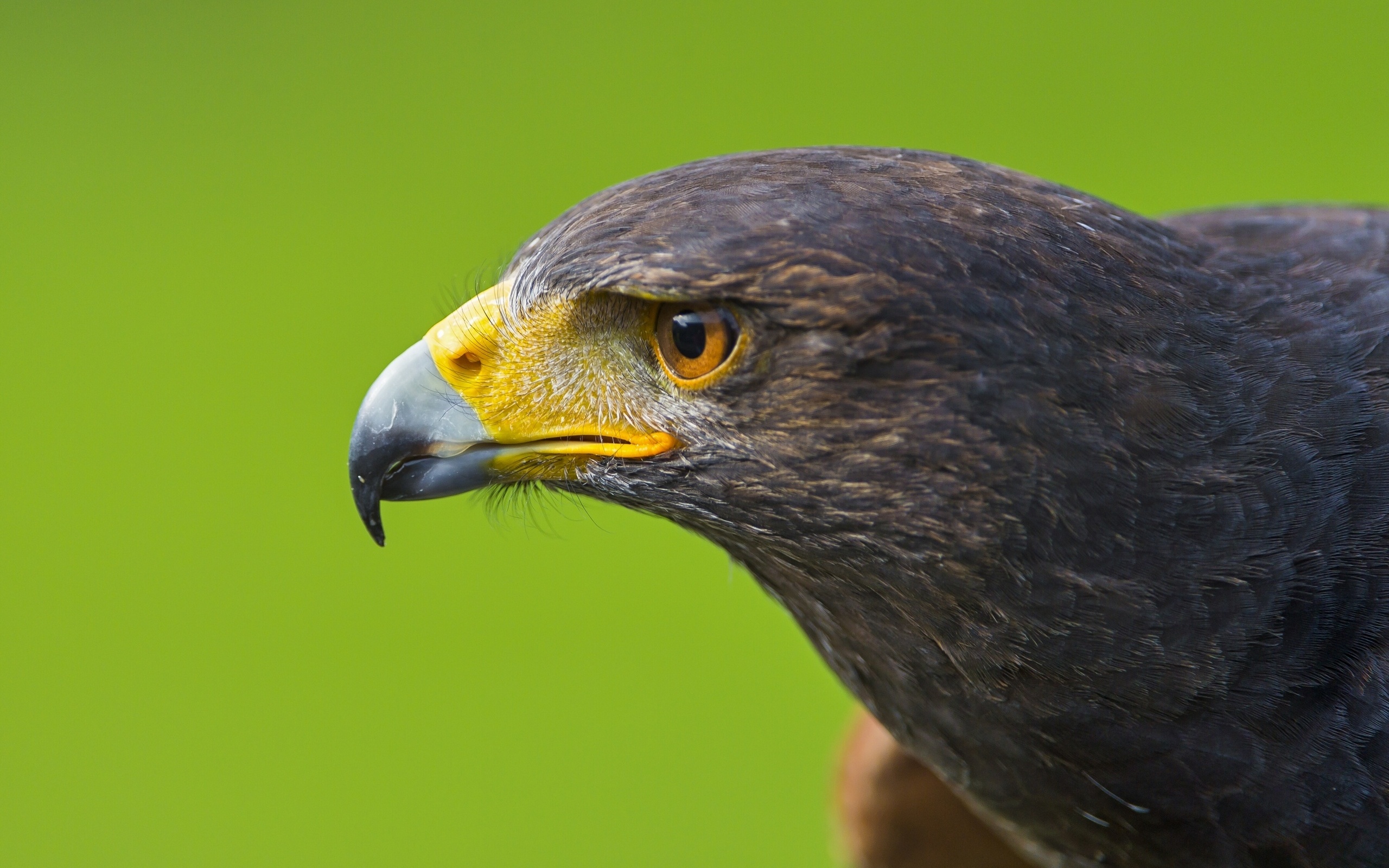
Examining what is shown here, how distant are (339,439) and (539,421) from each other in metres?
5.49

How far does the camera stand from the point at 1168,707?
2.03 meters

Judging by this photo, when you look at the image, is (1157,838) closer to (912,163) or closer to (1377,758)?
(1377,758)

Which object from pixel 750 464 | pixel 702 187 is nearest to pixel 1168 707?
pixel 750 464

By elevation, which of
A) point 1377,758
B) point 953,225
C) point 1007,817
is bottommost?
point 1007,817

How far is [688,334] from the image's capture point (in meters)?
2.01

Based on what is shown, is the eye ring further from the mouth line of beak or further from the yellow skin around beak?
the mouth line of beak

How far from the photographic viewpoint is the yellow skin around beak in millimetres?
2115

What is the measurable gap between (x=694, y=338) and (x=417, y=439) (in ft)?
1.78

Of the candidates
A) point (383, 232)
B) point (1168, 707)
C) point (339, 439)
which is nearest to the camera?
point (1168, 707)

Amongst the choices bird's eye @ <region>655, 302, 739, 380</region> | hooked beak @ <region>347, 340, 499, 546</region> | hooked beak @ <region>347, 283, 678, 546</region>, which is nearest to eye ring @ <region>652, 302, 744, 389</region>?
bird's eye @ <region>655, 302, 739, 380</region>

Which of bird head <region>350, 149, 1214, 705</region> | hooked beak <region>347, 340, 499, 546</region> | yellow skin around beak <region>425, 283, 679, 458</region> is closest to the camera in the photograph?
bird head <region>350, 149, 1214, 705</region>

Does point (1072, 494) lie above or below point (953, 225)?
below

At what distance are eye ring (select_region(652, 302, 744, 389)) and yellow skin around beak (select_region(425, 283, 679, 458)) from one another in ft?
0.12

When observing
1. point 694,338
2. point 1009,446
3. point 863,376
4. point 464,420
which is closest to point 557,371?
point 464,420
